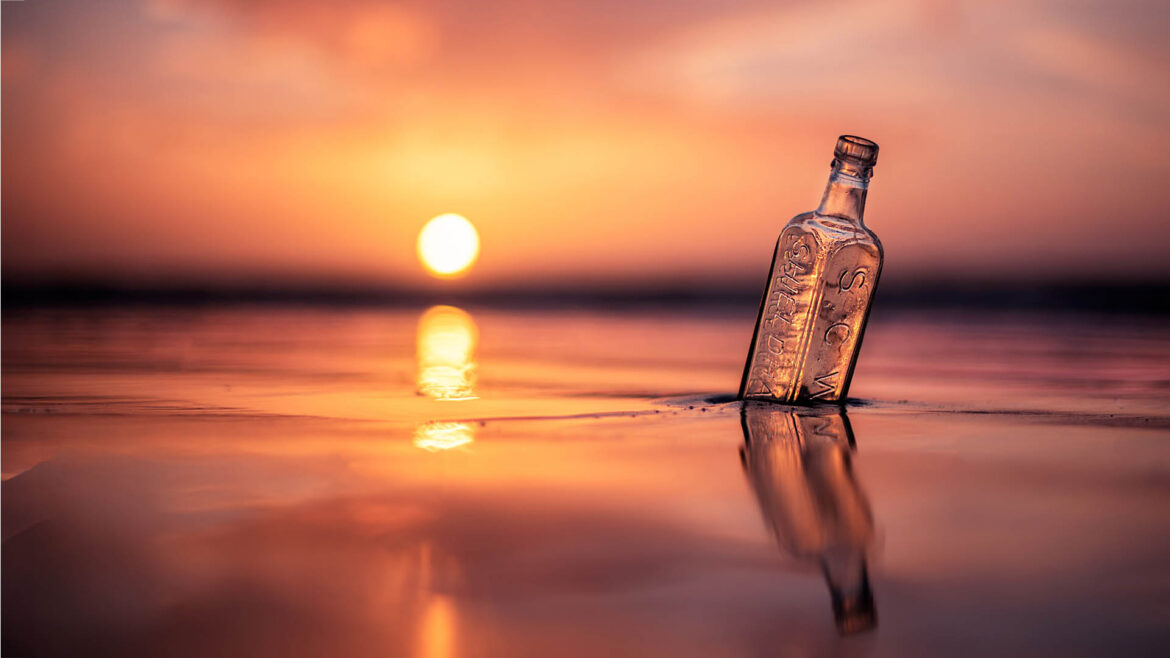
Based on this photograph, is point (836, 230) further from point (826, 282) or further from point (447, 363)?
point (447, 363)

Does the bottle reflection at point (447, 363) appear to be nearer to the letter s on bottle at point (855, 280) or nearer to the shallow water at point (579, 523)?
the shallow water at point (579, 523)

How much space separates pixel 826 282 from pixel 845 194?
0.20 metres

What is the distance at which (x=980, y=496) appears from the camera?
4.10 ft

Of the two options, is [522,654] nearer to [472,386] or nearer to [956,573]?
[956,573]

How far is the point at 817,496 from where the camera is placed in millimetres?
1244

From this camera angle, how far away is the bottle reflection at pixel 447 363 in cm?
259

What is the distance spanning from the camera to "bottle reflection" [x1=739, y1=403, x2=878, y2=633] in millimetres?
881

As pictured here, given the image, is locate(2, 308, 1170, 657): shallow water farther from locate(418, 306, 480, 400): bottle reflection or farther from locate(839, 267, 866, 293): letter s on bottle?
locate(839, 267, 866, 293): letter s on bottle

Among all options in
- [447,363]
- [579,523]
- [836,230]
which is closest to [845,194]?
[836,230]

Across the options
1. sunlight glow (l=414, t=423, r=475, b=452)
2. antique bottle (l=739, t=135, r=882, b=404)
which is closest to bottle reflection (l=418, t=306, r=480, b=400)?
sunlight glow (l=414, t=423, r=475, b=452)

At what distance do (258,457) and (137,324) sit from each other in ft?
17.9

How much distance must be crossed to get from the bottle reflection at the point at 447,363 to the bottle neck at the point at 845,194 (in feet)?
3.43

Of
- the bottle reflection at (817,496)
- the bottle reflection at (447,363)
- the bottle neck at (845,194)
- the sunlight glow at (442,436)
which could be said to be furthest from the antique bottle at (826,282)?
the bottle reflection at (447,363)

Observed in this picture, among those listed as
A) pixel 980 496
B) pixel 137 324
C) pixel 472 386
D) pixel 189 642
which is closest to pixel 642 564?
pixel 189 642
